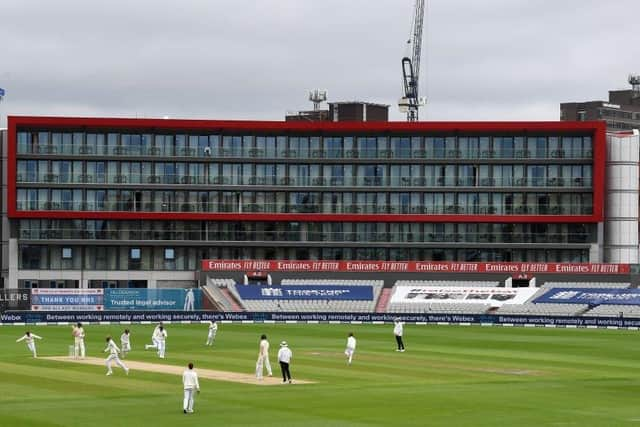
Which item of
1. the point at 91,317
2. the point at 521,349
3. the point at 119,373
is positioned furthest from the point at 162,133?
the point at 119,373

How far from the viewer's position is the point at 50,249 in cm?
13050

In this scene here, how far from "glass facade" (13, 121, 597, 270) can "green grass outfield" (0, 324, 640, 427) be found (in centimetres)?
4863

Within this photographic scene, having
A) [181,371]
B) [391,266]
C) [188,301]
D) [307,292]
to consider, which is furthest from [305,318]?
[181,371]

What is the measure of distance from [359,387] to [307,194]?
273 ft

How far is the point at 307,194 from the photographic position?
433ft

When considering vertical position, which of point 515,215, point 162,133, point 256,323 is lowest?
point 256,323

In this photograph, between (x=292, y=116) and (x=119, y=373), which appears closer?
(x=119, y=373)

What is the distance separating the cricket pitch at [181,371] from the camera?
5138 centimetres

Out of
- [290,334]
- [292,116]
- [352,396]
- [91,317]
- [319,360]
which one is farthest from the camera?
[292,116]

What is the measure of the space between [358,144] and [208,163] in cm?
1507

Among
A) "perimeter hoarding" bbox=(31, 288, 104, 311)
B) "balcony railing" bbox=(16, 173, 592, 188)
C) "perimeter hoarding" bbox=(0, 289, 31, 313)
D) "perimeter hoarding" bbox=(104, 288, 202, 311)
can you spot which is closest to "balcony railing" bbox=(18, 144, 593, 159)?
"balcony railing" bbox=(16, 173, 592, 188)

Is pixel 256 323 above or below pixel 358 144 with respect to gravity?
below

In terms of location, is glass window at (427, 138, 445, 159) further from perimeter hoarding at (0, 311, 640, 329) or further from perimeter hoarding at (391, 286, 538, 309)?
perimeter hoarding at (0, 311, 640, 329)

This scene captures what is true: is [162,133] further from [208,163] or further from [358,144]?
[358,144]
